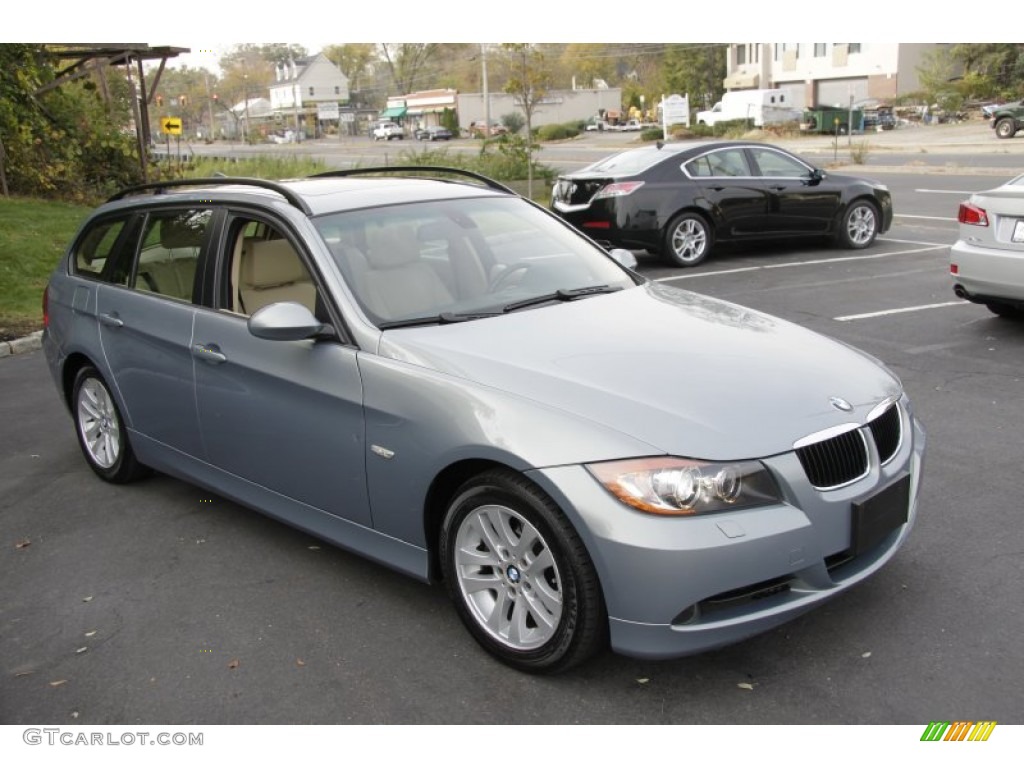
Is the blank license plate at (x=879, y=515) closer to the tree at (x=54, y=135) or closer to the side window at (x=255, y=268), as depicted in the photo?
the side window at (x=255, y=268)


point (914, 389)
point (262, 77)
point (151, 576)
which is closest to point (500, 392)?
point (151, 576)

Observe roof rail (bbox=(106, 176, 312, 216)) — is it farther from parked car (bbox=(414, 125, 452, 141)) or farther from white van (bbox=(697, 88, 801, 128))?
parked car (bbox=(414, 125, 452, 141))

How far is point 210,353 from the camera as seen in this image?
468cm

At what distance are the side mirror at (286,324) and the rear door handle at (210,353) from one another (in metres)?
0.58

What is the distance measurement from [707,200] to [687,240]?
0.57m

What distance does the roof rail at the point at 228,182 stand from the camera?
464 centimetres

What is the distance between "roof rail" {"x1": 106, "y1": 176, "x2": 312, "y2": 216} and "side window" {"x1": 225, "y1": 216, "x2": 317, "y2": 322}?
0.57 feet

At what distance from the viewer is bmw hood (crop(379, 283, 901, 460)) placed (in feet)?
11.1

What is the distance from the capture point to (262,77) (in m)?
148

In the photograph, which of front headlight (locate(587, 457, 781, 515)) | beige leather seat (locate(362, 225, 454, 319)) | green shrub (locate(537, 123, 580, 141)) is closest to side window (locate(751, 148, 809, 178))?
beige leather seat (locate(362, 225, 454, 319))

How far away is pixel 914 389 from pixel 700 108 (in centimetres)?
8229

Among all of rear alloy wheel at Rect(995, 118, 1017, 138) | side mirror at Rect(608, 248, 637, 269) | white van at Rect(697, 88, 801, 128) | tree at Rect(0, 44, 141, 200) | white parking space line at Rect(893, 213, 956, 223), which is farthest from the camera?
white van at Rect(697, 88, 801, 128)

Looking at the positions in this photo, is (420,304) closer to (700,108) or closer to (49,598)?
(49,598)

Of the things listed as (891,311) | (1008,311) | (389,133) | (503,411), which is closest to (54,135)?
(891,311)
